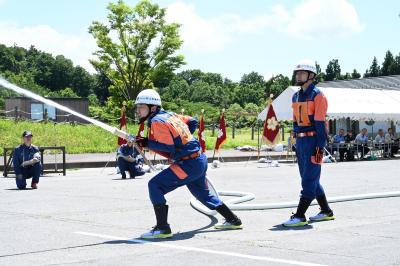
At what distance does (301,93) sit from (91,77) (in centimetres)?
10986

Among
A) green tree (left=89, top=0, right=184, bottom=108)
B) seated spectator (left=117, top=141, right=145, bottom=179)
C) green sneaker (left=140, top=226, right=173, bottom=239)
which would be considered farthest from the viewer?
green tree (left=89, top=0, right=184, bottom=108)

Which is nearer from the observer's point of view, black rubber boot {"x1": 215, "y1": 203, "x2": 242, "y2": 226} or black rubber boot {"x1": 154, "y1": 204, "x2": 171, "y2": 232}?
black rubber boot {"x1": 154, "y1": 204, "x2": 171, "y2": 232}

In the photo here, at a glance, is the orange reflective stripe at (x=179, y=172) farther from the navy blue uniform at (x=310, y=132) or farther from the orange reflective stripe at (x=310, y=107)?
the orange reflective stripe at (x=310, y=107)

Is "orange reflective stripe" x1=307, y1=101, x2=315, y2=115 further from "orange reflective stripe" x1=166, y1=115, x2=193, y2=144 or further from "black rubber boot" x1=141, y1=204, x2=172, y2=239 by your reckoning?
"black rubber boot" x1=141, y1=204, x2=172, y2=239

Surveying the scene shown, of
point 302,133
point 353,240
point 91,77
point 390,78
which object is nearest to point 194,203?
point 302,133

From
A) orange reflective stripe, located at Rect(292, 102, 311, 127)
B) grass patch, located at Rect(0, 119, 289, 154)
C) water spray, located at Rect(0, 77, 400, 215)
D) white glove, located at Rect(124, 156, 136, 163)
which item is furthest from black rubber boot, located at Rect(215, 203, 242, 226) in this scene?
grass patch, located at Rect(0, 119, 289, 154)

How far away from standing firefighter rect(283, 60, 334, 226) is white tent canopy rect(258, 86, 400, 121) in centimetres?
2079

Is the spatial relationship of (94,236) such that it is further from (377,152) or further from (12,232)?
(377,152)

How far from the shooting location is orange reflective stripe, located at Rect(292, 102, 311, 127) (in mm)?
8680

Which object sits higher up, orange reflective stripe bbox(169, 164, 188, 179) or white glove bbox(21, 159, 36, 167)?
orange reflective stripe bbox(169, 164, 188, 179)

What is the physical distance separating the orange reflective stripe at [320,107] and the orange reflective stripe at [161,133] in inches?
79.2

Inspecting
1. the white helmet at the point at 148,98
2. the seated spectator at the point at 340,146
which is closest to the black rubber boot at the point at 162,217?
the white helmet at the point at 148,98

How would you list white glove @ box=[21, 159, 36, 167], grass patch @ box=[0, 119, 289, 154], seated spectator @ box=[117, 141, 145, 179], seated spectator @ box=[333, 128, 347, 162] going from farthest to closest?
grass patch @ box=[0, 119, 289, 154], seated spectator @ box=[333, 128, 347, 162], seated spectator @ box=[117, 141, 145, 179], white glove @ box=[21, 159, 36, 167]

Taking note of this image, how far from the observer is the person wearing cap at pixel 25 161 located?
50.3 ft
